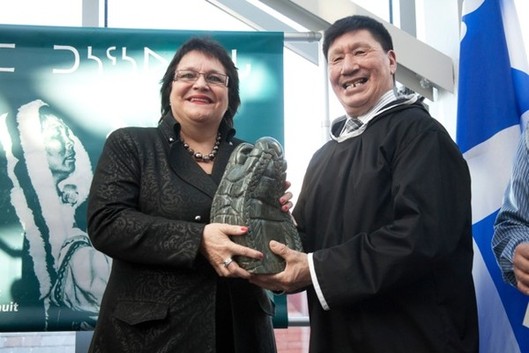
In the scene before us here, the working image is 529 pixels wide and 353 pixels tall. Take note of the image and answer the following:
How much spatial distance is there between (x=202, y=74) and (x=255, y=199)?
1.38 feet

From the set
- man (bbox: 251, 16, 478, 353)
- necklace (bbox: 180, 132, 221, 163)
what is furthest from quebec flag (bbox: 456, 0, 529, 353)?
necklace (bbox: 180, 132, 221, 163)

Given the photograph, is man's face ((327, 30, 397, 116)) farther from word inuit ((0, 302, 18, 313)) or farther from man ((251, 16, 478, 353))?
word inuit ((0, 302, 18, 313))

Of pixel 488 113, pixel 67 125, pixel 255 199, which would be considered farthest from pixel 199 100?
pixel 488 113

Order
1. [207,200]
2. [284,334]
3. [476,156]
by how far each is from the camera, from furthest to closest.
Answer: [284,334] < [476,156] < [207,200]

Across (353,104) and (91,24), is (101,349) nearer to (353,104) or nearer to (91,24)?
(353,104)

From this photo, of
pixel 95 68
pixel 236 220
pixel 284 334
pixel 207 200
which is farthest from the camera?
pixel 284 334

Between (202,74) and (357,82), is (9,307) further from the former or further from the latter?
(357,82)

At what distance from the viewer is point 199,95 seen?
157 cm

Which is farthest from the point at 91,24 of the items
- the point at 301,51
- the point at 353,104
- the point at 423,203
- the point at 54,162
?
the point at 423,203

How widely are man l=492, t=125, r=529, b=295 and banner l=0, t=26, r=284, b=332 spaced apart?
103 centimetres

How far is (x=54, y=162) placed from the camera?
2318 mm

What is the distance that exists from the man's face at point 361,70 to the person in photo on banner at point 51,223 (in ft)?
3.76

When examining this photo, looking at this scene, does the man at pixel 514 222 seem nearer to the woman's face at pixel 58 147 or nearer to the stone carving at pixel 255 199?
the stone carving at pixel 255 199

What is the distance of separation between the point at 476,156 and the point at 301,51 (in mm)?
1012
